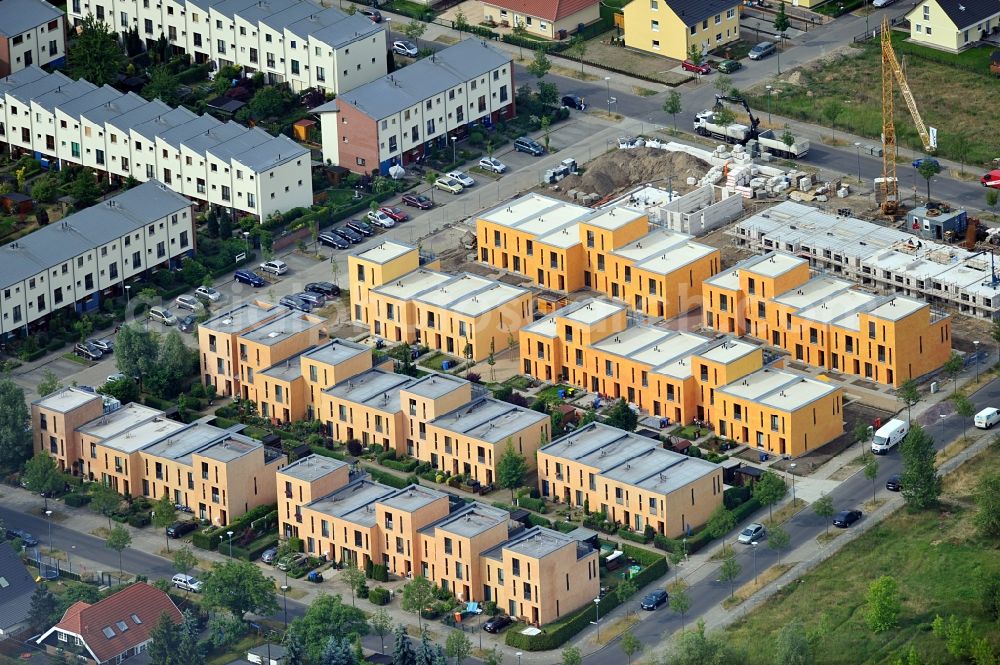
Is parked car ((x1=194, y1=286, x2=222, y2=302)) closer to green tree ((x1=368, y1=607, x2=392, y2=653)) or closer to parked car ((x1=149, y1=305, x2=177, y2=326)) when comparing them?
parked car ((x1=149, y1=305, x2=177, y2=326))

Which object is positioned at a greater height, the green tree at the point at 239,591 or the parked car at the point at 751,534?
the green tree at the point at 239,591

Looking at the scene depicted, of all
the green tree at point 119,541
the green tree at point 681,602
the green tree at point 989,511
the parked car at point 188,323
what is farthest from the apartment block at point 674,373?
the green tree at point 119,541

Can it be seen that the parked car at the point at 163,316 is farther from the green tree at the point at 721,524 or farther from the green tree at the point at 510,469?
the green tree at the point at 721,524

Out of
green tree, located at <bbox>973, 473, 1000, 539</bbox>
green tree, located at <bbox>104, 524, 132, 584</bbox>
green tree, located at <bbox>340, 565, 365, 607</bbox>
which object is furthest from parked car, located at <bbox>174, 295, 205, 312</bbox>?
green tree, located at <bbox>973, 473, 1000, 539</bbox>

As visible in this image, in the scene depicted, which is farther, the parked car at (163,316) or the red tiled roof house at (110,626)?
the parked car at (163,316)

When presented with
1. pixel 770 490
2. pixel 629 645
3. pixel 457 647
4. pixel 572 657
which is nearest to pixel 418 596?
pixel 457 647

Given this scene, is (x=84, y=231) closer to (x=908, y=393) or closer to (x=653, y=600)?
(x=653, y=600)

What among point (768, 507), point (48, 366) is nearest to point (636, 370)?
point (768, 507)
